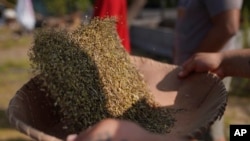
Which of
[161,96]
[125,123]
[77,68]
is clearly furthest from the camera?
[161,96]

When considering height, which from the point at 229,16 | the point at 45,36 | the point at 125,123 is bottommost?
the point at 125,123

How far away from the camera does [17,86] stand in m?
6.67

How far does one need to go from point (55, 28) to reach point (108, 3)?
3.02ft

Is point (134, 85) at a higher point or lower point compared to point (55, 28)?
lower

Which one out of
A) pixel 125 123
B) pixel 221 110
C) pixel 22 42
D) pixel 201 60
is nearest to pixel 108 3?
pixel 201 60

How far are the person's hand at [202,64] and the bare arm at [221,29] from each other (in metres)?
0.69

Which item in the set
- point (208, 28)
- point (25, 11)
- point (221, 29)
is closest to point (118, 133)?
point (221, 29)

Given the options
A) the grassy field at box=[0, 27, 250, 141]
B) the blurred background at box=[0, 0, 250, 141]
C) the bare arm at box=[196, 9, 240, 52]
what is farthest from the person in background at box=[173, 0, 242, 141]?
the grassy field at box=[0, 27, 250, 141]

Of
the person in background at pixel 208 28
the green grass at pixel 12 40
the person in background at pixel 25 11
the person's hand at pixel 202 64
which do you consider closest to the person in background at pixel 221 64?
the person's hand at pixel 202 64

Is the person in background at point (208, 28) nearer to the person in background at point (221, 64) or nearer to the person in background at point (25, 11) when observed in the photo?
the person in background at point (221, 64)

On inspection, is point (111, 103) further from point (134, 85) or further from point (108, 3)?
point (108, 3)

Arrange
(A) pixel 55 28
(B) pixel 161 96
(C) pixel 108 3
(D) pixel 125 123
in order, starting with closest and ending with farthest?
(D) pixel 125 123 → (A) pixel 55 28 → (B) pixel 161 96 → (C) pixel 108 3

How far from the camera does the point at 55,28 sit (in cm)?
180

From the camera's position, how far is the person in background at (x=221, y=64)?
199 centimetres
